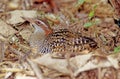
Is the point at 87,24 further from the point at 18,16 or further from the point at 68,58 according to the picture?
the point at 68,58

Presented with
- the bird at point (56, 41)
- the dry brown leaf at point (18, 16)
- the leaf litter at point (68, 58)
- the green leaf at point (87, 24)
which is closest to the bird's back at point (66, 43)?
the bird at point (56, 41)

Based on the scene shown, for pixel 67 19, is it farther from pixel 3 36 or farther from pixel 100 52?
pixel 100 52

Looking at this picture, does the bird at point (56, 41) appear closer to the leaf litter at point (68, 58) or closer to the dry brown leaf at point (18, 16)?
the leaf litter at point (68, 58)

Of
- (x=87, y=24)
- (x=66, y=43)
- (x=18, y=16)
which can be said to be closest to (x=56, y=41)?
(x=66, y=43)

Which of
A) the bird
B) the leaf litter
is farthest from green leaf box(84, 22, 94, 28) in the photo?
the bird

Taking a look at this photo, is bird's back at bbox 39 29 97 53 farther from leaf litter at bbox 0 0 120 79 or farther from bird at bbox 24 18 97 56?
leaf litter at bbox 0 0 120 79

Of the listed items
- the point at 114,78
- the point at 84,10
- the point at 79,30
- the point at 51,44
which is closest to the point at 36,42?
the point at 51,44
